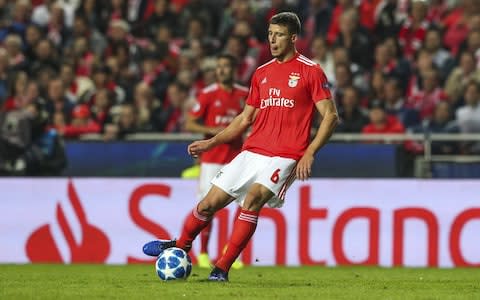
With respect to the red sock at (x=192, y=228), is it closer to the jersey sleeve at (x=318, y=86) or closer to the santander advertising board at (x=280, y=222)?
the jersey sleeve at (x=318, y=86)

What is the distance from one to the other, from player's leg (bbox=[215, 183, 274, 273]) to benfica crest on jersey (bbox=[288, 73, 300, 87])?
0.89 metres

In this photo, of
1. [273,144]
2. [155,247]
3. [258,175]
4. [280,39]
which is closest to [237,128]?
[273,144]

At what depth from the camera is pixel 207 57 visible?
19562 mm

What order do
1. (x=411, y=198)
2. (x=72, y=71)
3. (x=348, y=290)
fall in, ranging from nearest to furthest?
(x=348, y=290) < (x=411, y=198) < (x=72, y=71)

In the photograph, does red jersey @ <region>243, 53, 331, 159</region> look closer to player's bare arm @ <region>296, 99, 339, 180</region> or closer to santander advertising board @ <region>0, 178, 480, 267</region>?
player's bare arm @ <region>296, 99, 339, 180</region>

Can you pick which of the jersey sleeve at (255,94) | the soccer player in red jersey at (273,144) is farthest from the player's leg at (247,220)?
the jersey sleeve at (255,94)

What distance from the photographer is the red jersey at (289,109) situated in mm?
10430

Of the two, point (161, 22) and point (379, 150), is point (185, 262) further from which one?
point (161, 22)

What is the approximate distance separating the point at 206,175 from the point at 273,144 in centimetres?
419

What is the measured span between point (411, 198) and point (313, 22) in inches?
203

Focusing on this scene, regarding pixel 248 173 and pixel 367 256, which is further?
pixel 367 256

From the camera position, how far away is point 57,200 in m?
15.9

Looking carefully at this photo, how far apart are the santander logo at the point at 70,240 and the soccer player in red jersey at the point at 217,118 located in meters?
1.80

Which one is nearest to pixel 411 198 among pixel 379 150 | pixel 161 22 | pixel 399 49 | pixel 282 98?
pixel 379 150
